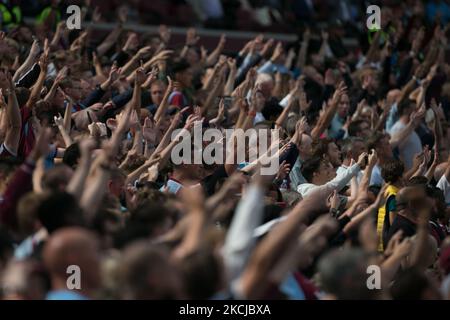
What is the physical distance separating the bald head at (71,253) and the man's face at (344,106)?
7.78m

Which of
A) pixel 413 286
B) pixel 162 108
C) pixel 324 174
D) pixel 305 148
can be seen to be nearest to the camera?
pixel 413 286

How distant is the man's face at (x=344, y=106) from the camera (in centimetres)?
1355

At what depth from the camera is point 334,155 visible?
11.1 m

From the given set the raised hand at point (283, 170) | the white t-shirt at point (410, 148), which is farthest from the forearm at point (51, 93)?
the white t-shirt at point (410, 148)

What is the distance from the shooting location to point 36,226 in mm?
6676

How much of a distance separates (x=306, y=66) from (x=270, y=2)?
18.6 ft

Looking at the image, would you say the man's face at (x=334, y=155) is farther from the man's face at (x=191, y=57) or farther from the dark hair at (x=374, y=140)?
the man's face at (x=191, y=57)

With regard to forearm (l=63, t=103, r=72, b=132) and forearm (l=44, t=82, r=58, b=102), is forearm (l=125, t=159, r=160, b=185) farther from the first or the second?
forearm (l=44, t=82, r=58, b=102)

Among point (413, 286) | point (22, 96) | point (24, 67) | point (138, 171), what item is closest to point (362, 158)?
point (138, 171)

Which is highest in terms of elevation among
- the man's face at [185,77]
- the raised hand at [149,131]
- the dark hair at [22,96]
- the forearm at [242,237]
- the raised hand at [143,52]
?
the man's face at [185,77]

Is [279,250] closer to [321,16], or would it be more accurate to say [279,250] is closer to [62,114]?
[62,114]

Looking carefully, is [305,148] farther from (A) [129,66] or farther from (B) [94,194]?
(B) [94,194]

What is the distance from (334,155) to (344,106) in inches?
103

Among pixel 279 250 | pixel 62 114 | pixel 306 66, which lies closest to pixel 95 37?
pixel 306 66
